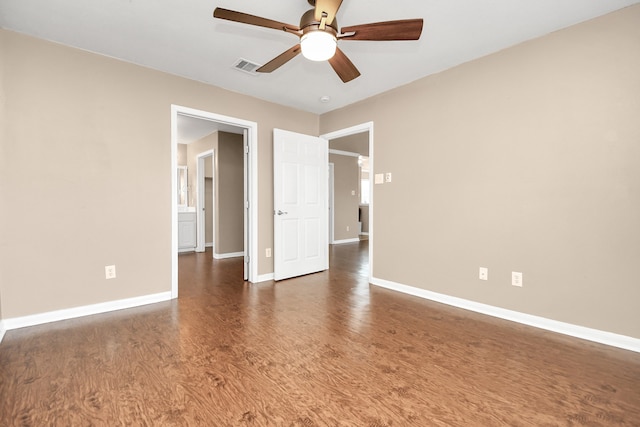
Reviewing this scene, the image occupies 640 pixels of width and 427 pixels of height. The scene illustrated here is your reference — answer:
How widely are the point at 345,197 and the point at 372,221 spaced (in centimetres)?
421

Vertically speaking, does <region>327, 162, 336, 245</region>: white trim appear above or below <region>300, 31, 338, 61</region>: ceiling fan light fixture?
below

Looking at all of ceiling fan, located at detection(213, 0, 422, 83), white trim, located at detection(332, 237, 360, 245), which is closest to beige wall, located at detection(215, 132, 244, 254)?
white trim, located at detection(332, 237, 360, 245)

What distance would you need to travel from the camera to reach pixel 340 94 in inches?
147

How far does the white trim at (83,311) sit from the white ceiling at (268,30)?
2.37 m

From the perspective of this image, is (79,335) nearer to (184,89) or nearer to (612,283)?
(184,89)

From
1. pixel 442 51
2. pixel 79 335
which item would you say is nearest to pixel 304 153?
pixel 442 51

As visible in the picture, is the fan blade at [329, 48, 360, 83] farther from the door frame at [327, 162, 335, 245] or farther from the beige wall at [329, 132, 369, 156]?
the door frame at [327, 162, 335, 245]

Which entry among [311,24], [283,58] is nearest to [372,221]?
[283,58]

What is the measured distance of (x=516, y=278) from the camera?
2646mm

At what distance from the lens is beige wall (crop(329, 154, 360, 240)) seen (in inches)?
309

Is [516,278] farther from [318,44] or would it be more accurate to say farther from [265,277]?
[265,277]

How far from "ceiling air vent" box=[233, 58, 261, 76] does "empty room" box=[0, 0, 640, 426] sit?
0.03m

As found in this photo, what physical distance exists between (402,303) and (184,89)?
132 inches

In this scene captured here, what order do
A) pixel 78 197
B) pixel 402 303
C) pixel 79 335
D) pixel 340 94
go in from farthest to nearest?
pixel 340 94 → pixel 402 303 → pixel 78 197 → pixel 79 335
